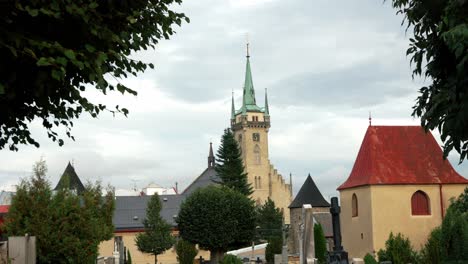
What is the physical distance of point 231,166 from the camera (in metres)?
76.8

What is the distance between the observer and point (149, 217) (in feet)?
221

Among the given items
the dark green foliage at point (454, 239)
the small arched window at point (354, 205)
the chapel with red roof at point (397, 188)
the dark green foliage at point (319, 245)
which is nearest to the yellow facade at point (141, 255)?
the small arched window at point (354, 205)

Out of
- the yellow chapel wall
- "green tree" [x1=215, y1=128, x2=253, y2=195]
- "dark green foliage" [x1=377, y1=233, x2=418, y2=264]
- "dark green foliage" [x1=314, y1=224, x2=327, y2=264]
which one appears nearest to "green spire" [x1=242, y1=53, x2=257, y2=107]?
"green tree" [x1=215, y1=128, x2=253, y2=195]

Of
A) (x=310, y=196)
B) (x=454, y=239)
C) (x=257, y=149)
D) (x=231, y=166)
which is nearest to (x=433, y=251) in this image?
(x=454, y=239)

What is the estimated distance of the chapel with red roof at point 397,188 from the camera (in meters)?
37.0

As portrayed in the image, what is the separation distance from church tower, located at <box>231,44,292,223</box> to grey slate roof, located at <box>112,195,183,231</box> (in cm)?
3268

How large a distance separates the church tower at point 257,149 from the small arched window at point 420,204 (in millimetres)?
80841

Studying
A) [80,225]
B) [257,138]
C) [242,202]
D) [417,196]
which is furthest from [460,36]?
[257,138]

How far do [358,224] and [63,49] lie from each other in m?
33.0

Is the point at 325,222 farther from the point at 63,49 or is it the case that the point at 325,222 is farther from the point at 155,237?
the point at 63,49

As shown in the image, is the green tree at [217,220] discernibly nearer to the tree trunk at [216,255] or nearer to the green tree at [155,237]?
the tree trunk at [216,255]

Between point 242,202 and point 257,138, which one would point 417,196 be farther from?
point 257,138

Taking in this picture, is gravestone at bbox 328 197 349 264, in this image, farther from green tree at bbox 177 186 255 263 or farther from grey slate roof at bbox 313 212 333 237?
grey slate roof at bbox 313 212 333 237

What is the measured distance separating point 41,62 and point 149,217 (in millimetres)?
61218
